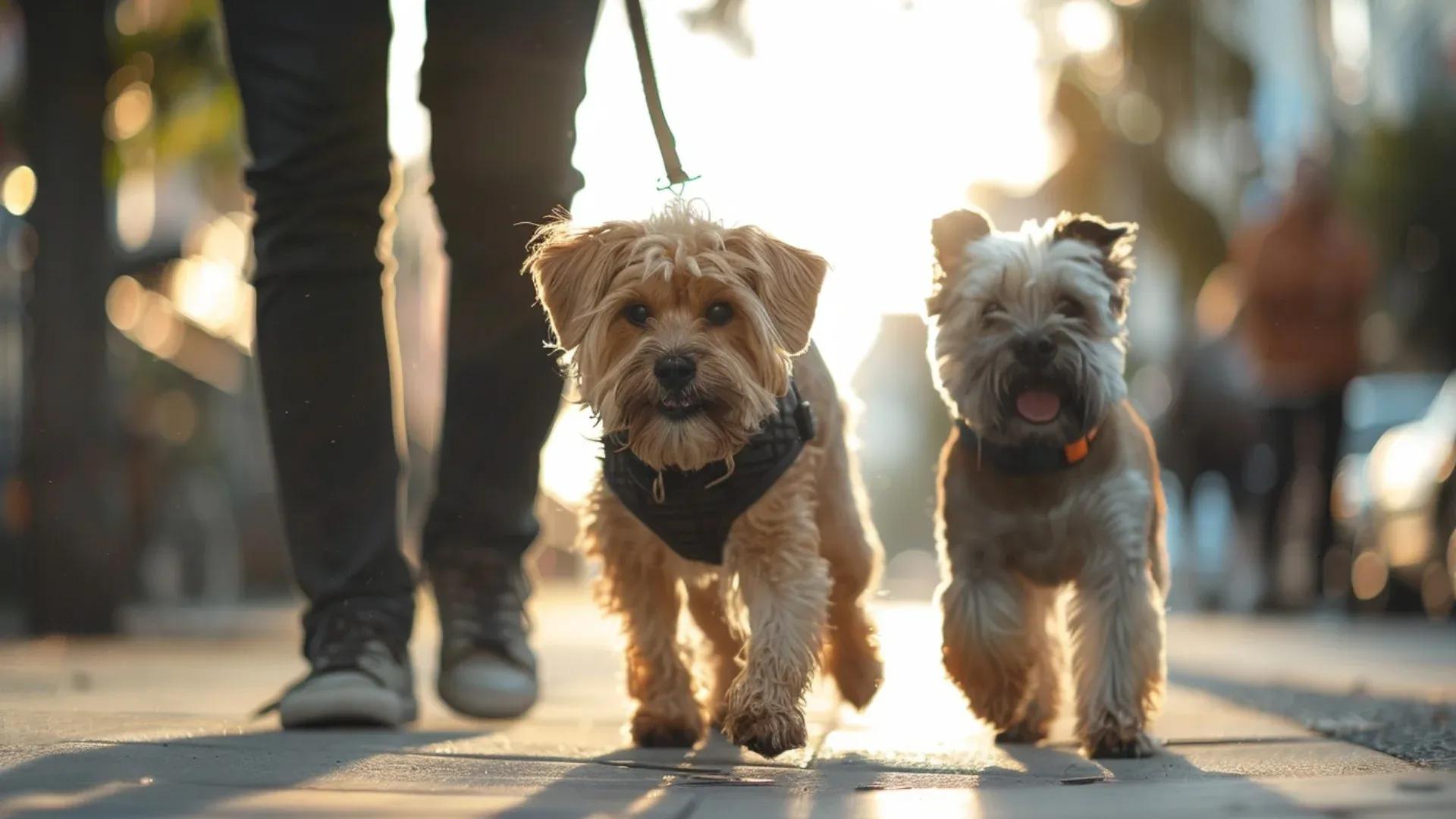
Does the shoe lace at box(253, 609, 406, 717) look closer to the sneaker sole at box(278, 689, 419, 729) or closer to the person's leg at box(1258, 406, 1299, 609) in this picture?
the sneaker sole at box(278, 689, 419, 729)

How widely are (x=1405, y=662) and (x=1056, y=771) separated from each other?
423 cm

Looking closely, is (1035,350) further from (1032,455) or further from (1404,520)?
(1404,520)

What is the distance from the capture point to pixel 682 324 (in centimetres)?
369

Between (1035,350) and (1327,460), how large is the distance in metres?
7.76

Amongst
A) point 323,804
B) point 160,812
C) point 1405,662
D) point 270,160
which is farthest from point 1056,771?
point 1405,662

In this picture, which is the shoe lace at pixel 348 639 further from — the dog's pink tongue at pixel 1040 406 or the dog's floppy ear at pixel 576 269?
the dog's pink tongue at pixel 1040 406

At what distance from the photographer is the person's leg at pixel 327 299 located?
13.4 ft

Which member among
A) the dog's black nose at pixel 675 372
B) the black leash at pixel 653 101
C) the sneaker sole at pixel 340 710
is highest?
the black leash at pixel 653 101

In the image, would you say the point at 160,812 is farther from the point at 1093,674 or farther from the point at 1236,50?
the point at 1236,50

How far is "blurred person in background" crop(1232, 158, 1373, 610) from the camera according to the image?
439 inches

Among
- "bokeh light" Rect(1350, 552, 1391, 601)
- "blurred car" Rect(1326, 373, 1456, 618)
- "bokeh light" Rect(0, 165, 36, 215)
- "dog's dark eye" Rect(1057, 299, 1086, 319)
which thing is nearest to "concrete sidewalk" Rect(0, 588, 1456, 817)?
"dog's dark eye" Rect(1057, 299, 1086, 319)

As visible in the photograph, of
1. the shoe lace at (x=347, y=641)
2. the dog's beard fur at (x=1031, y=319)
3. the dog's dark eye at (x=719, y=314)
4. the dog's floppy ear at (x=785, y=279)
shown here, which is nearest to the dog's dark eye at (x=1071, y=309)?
the dog's beard fur at (x=1031, y=319)

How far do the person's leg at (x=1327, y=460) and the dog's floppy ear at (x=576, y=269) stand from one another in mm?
8460

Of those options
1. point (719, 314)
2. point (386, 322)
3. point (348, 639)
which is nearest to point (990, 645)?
point (719, 314)
